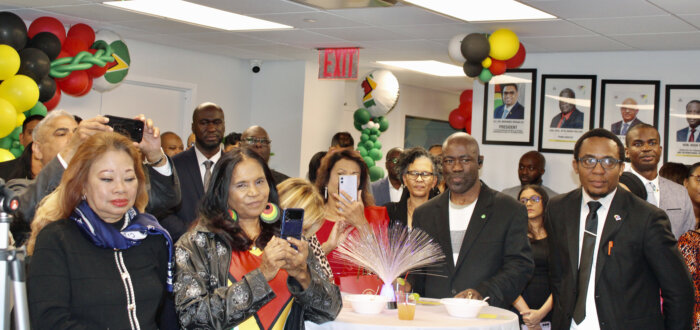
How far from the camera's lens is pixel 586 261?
11.9 ft

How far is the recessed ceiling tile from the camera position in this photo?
6.33 meters

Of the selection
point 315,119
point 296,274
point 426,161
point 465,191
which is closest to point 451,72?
point 315,119

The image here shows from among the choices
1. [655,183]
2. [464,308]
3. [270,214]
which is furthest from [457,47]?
[270,214]

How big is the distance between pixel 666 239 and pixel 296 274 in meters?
1.69

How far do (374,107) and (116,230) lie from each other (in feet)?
24.7

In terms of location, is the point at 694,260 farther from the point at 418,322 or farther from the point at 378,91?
the point at 378,91

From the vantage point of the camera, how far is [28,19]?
25.6 ft

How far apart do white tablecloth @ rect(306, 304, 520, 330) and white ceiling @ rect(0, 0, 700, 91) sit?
3201 mm

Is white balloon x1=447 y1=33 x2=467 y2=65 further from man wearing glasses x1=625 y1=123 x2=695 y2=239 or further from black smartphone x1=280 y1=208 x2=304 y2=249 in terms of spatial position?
black smartphone x1=280 y1=208 x2=304 y2=249

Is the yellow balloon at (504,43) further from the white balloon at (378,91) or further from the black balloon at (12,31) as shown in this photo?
the black balloon at (12,31)

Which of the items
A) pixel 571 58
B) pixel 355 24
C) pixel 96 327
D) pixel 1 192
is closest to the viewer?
pixel 1 192

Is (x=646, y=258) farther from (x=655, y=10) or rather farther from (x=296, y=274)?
(x=655, y=10)

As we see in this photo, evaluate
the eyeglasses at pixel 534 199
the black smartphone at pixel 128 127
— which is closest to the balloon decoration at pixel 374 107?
the eyeglasses at pixel 534 199

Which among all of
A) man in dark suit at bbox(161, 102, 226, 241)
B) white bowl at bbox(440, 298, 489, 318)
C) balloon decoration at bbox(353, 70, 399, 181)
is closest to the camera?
balloon decoration at bbox(353, 70, 399, 181)
